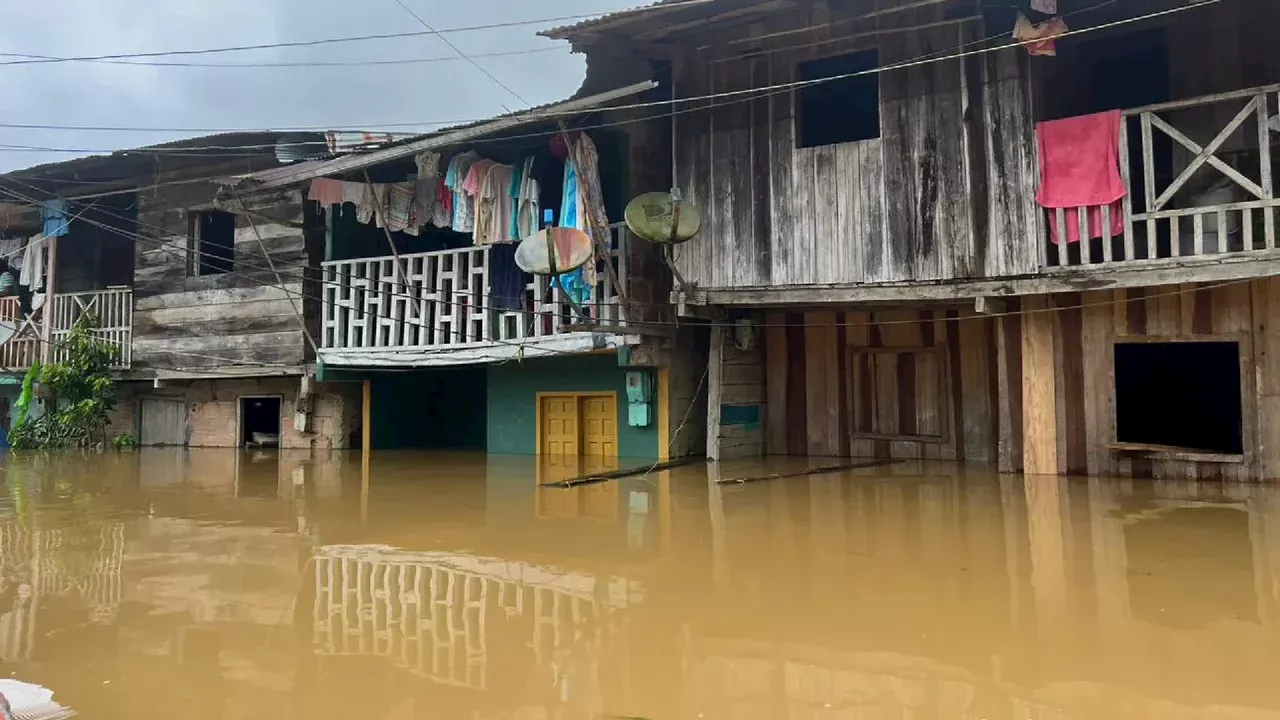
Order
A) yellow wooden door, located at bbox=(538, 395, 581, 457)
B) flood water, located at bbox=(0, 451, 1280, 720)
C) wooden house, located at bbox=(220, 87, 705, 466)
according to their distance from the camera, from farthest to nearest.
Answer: yellow wooden door, located at bbox=(538, 395, 581, 457) < wooden house, located at bbox=(220, 87, 705, 466) < flood water, located at bbox=(0, 451, 1280, 720)

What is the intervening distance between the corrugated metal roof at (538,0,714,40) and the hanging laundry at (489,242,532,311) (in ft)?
10.5

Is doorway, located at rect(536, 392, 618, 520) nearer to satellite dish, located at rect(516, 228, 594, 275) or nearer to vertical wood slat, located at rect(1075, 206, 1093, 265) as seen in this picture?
satellite dish, located at rect(516, 228, 594, 275)

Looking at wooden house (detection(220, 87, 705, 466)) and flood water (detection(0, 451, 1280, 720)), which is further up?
wooden house (detection(220, 87, 705, 466))

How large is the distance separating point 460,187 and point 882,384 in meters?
6.74

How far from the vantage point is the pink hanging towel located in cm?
873

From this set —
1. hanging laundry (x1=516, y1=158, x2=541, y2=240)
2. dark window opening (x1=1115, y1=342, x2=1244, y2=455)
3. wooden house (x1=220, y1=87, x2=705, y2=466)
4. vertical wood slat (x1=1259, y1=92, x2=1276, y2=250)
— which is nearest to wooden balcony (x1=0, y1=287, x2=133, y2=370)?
wooden house (x1=220, y1=87, x2=705, y2=466)

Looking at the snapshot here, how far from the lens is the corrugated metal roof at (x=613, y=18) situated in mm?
9867

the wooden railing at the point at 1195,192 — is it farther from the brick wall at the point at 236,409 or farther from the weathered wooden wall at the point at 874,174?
the brick wall at the point at 236,409

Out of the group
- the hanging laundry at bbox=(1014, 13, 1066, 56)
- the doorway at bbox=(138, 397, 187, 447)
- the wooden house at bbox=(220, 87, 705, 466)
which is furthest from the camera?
the doorway at bbox=(138, 397, 187, 447)

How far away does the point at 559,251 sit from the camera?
9.80 metres

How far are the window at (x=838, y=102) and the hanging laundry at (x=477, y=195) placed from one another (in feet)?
14.6

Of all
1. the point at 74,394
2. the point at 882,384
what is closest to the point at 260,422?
the point at 74,394

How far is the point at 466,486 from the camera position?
9.77m

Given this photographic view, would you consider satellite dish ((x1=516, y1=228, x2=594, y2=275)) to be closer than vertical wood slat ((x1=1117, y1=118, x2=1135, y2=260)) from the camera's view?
No
